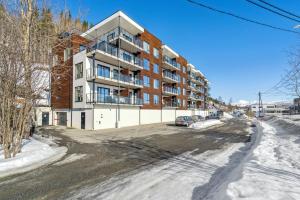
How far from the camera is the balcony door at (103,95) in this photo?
2261cm

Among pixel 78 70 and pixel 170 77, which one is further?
pixel 170 77

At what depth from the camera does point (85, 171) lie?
21.6ft

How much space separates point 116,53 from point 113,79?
11.8 feet

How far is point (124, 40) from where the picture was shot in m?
25.8

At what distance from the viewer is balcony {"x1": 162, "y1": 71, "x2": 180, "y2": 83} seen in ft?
129

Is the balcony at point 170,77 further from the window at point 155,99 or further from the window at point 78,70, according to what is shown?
the window at point 78,70

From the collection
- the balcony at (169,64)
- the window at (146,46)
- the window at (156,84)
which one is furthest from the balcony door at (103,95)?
the balcony at (169,64)

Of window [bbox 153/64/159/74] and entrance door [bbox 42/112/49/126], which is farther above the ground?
window [bbox 153/64/159/74]

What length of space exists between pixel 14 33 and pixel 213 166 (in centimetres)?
956

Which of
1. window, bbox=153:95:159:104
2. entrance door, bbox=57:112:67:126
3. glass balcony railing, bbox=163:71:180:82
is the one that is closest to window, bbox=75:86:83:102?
entrance door, bbox=57:112:67:126

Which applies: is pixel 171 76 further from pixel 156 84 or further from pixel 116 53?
pixel 116 53

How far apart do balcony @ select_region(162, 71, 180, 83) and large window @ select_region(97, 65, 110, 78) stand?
16123 millimetres

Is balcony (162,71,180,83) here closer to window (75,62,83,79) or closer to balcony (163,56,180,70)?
balcony (163,56,180,70)

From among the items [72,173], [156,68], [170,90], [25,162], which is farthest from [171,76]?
[72,173]
